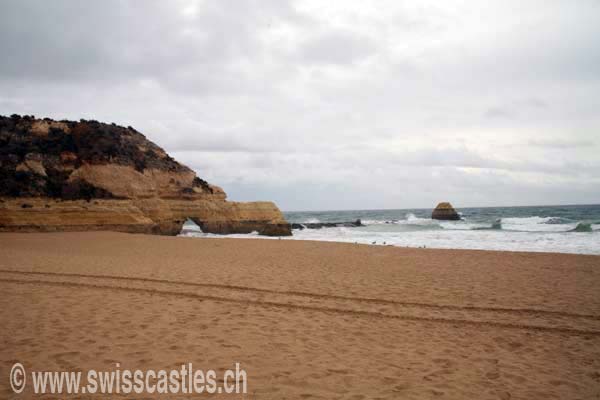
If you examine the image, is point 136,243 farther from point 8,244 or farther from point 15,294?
point 15,294

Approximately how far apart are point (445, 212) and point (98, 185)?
195 ft

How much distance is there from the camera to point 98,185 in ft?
97.6

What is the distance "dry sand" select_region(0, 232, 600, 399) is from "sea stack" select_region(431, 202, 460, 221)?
197 ft

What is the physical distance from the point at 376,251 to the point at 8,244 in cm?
1849

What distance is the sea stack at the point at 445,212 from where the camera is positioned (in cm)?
7019

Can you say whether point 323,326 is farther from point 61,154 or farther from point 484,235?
point 61,154

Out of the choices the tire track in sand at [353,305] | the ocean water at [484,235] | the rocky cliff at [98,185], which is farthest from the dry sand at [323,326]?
the rocky cliff at [98,185]

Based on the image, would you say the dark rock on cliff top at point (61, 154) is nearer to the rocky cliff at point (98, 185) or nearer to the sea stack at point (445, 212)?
the rocky cliff at point (98, 185)

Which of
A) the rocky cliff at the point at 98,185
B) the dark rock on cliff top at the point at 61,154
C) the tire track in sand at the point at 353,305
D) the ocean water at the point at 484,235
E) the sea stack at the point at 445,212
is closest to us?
the tire track in sand at the point at 353,305

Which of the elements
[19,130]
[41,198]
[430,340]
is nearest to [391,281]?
[430,340]

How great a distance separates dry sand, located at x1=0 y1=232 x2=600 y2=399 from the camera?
441cm

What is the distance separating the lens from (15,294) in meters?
7.88

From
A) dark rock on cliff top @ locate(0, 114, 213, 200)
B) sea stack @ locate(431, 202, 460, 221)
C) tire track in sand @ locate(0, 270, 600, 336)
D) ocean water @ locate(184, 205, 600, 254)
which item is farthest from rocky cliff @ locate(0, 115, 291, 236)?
sea stack @ locate(431, 202, 460, 221)

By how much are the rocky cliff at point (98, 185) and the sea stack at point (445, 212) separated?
43.0 metres
